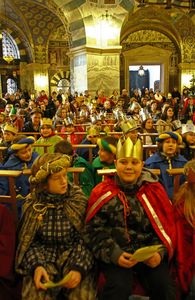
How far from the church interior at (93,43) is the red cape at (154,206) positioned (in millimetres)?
11134

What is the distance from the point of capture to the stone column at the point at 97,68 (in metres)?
12.9

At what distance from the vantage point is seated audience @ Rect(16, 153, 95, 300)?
2.07m

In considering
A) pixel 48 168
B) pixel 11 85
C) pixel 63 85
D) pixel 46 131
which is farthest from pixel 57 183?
pixel 11 85

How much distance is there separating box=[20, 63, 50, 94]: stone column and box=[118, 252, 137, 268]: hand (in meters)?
Answer: 18.6

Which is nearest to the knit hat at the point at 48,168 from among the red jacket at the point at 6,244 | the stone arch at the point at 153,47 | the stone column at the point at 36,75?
the red jacket at the point at 6,244

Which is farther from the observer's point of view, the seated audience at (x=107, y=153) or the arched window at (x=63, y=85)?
the arched window at (x=63, y=85)

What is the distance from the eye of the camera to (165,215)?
7.36ft

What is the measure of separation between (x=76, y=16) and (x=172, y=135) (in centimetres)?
1047

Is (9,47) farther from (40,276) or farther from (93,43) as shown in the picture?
(40,276)

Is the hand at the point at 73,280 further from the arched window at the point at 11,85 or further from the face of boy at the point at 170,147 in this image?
the arched window at the point at 11,85

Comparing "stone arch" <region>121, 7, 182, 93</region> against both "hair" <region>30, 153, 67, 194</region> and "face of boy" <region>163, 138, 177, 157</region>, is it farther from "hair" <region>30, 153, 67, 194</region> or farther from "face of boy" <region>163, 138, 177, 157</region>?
"hair" <region>30, 153, 67, 194</region>

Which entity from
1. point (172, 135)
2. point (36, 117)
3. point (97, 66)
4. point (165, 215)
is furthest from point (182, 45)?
point (165, 215)

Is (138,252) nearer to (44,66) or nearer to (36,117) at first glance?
(36,117)

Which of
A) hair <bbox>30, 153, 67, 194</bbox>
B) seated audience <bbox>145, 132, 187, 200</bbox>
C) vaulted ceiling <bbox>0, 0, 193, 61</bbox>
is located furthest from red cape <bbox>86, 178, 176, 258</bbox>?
vaulted ceiling <bbox>0, 0, 193, 61</bbox>
